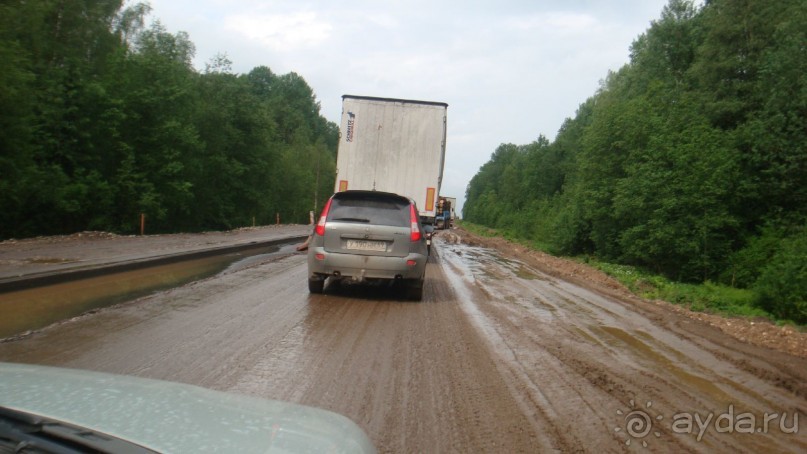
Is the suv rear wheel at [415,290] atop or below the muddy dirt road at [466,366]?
atop

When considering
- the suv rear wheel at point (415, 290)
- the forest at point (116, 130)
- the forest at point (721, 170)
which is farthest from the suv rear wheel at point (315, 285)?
the forest at point (116, 130)

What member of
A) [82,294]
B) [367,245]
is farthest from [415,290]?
[82,294]

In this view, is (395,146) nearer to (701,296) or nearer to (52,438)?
(701,296)

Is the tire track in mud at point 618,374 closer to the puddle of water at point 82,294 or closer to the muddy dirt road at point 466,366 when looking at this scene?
the muddy dirt road at point 466,366

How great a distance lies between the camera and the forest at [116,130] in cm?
2166

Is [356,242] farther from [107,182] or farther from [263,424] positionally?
[107,182]

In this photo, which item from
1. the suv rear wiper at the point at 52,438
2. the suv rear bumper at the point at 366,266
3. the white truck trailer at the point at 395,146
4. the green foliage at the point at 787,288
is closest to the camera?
the suv rear wiper at the point at 52,438

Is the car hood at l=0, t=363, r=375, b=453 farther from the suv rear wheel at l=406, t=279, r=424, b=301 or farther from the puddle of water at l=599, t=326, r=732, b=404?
the suv rear wheel at l=406, t=279, r=424, b=301

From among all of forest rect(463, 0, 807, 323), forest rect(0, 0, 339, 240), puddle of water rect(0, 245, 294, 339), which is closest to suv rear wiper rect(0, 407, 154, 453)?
puddle of water rect(0, 245, 294, 339)

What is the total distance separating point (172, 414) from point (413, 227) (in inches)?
296

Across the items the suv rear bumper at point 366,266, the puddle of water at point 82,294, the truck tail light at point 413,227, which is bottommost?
the puddle of water at point 82,294

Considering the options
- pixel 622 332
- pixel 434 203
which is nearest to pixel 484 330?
pixel 622 332

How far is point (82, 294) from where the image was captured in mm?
9094

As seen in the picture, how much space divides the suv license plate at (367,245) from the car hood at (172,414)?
6731 millimetres
